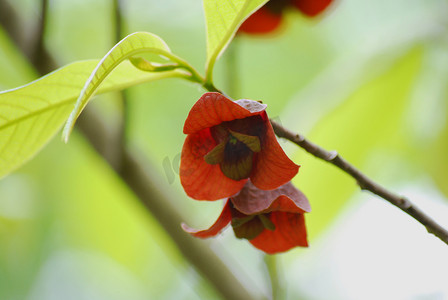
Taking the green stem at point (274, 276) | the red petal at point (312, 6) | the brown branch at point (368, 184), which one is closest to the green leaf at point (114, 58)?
the brown branch at point (368, 184)

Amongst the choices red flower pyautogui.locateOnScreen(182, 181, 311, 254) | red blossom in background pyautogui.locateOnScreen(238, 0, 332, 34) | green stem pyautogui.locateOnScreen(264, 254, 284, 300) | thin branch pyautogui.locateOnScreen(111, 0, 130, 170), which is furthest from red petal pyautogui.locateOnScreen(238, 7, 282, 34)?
red flower pyautogui.locateOnScreen(182, 181, 311, 254)

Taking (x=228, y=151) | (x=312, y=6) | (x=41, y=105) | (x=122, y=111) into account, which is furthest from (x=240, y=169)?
(x=312, y=6)

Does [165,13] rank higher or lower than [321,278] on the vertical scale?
higher

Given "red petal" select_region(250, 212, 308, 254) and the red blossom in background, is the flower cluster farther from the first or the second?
the red blossom in background

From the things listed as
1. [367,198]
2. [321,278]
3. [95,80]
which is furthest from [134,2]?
[95,80]

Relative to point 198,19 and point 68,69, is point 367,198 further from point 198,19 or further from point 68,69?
point 68,69
